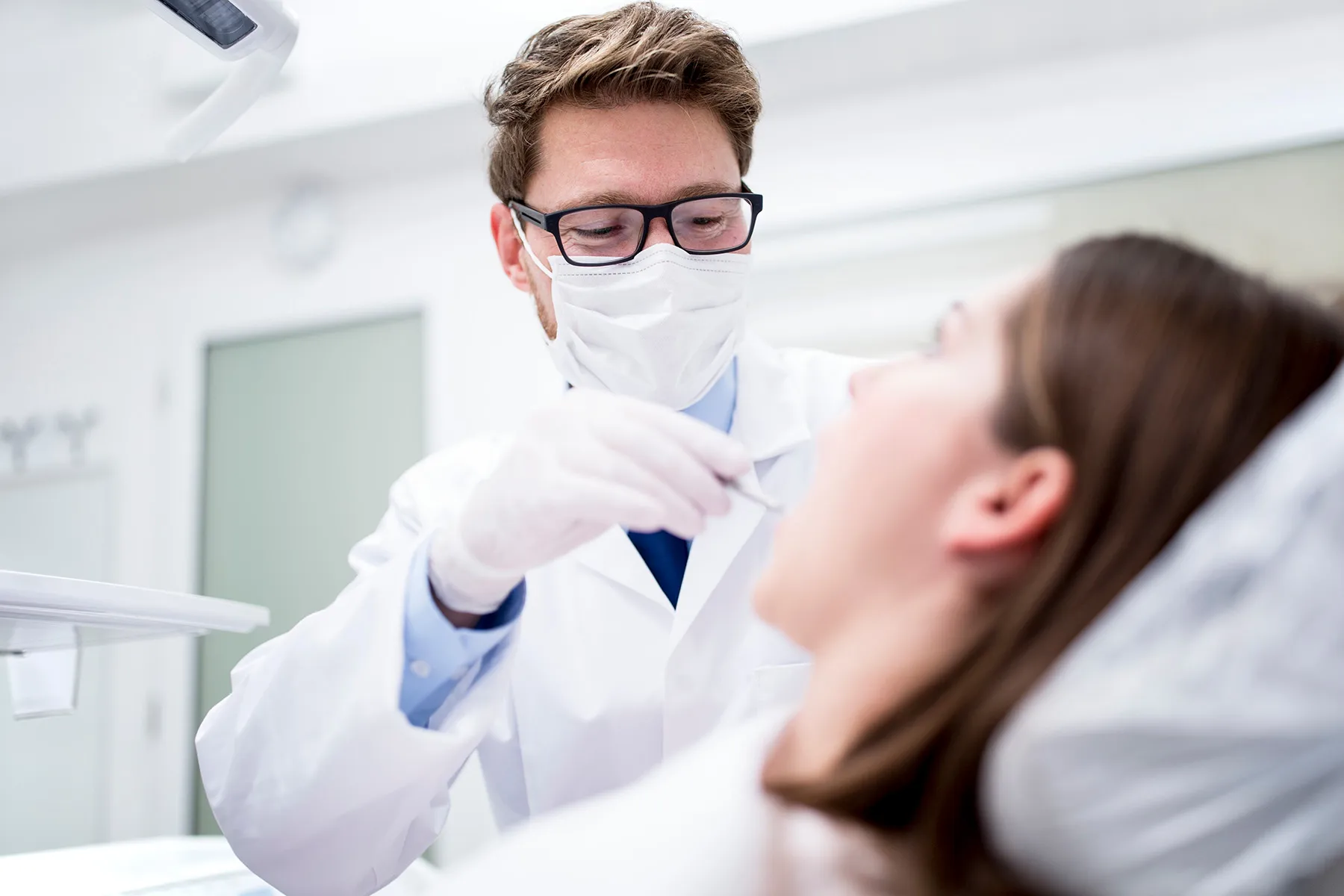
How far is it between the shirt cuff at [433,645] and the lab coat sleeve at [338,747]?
13 millimetres

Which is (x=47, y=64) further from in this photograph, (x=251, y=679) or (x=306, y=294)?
(x=251, y=679)

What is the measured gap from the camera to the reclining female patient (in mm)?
607

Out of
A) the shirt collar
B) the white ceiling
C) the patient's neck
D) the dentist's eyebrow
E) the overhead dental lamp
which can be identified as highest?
the white ceiling

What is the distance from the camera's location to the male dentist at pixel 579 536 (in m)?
0.98

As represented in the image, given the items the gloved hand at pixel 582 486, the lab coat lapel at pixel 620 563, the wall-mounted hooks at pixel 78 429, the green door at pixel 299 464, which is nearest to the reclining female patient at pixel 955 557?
the gloved hand at pixel 582 486

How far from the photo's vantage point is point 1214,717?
528mm

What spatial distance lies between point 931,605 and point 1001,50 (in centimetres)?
229

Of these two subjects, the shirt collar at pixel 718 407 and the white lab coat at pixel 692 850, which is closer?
the white lab coat at pixel 692 850

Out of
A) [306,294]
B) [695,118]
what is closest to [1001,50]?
[695,118]

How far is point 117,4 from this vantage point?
3.11m

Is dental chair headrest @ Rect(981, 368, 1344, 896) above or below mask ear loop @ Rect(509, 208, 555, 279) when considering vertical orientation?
below

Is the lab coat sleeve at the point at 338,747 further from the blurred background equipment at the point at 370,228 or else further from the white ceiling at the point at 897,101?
the white ceiling at the point at 897,101

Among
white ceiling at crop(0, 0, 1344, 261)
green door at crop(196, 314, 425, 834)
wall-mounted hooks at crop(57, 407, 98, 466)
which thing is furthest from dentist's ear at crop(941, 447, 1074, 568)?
wall-mounted hooks at crop(57, 407, 98, 466)

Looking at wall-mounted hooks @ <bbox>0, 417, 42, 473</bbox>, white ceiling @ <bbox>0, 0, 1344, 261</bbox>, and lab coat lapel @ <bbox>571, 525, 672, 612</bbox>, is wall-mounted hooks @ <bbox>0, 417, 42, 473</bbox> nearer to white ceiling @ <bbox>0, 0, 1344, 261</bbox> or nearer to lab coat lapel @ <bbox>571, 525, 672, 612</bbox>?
white ceiling @ <bbox>0, 0, 1344, 261</bbox>
